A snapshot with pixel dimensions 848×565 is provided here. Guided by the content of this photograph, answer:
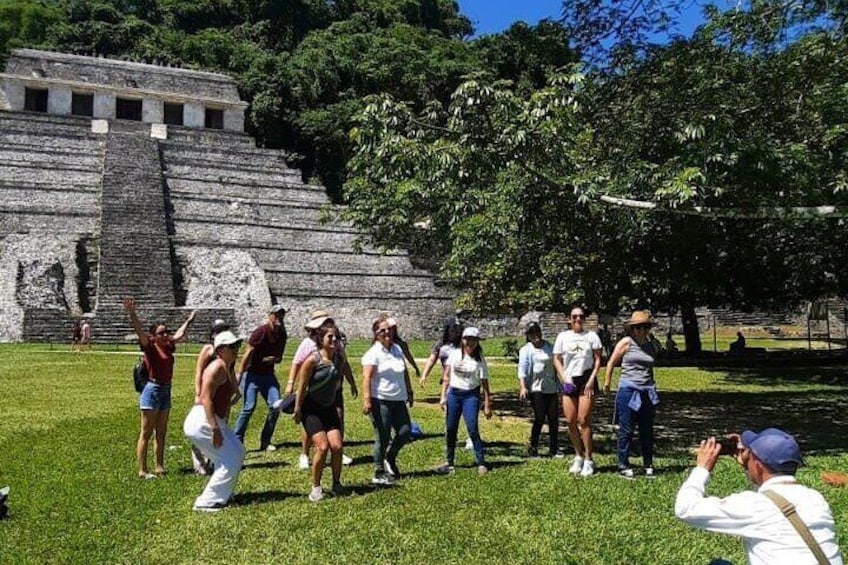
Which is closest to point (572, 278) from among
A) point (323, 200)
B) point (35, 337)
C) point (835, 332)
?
point (35, 337)

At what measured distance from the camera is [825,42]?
762cm

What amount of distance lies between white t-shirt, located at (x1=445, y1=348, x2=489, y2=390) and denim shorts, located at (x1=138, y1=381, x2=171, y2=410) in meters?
2.44

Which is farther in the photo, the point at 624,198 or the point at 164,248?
the point at 164,248

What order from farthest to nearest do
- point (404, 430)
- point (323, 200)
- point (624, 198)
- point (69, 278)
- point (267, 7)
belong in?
point (267, 7) → point (323, 200) → point (69, 278) → point (624, 198) → point (404, 430)

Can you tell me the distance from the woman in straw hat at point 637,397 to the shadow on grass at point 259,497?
107 inches

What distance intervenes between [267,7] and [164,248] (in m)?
38.2

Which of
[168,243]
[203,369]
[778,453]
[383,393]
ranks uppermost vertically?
[168,243]

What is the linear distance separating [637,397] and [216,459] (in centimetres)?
344

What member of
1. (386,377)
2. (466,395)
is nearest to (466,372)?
(466,395)

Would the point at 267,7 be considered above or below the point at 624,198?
above

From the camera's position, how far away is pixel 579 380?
6.96m

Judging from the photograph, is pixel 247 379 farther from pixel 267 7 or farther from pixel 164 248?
pixel 267 7

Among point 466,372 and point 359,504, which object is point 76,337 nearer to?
point 466,372

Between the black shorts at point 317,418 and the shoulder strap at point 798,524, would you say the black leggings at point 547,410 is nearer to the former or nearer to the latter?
the black shorts at point 317,418
